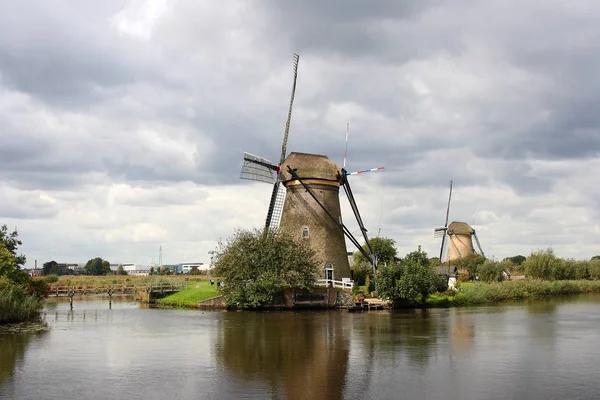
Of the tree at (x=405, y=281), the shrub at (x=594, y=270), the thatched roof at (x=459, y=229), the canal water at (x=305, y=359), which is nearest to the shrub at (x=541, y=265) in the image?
the shrub at (x=594, y=270)

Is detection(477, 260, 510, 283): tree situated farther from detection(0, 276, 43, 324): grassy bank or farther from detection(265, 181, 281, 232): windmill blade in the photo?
detection(0, 276, 43, 324): grassy bank

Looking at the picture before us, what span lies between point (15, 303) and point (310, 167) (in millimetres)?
19037

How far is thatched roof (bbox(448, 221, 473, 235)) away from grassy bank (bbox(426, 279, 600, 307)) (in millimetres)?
18590

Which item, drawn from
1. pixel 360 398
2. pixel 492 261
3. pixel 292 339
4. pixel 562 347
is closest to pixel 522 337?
pixel 562 347

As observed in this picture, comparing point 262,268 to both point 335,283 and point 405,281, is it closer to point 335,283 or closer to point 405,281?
point 335,283

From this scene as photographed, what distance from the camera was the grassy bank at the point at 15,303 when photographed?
26141mm

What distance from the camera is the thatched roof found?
75312mm

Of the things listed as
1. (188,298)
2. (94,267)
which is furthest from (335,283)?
(94,267)

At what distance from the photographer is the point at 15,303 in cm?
2650

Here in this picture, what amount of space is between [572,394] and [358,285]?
30.4 meters

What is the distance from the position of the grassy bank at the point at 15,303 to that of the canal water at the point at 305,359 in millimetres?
1684

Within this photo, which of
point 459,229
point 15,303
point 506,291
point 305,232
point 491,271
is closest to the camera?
point 15,303

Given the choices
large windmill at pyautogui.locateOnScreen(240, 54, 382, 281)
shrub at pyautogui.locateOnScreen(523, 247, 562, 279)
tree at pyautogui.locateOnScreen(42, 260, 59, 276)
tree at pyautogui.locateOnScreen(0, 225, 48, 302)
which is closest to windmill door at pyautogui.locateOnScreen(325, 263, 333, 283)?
large windmill at pyautogui.locateOnScreen(240, 54, 382, 281)

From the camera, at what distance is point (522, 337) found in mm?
22281
